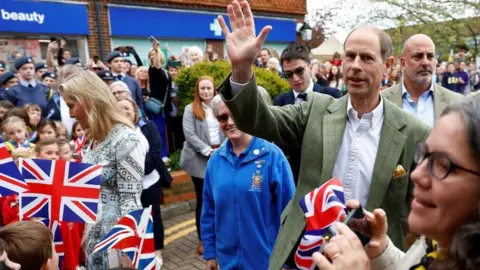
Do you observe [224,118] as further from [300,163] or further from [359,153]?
[359,153]

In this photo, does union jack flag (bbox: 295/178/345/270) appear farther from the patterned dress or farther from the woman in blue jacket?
the patterned dress

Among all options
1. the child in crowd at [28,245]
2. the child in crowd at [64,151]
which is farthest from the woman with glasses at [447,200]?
the child in crowd at [64,151]

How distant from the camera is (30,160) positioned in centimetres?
268

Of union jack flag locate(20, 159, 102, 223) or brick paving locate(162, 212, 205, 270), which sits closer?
union jack flag locate(20, 159, 102, 223)

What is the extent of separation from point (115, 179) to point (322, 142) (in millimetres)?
1415

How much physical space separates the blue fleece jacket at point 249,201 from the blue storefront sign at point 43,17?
952cm

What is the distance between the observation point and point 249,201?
2.67m

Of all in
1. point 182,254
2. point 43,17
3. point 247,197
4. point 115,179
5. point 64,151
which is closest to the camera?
point 247,197

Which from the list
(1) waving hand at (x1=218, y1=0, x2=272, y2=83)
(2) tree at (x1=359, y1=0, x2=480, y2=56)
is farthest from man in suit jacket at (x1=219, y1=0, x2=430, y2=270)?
(2) tree at (x1=359, y1=0, x2=480, y2=56)

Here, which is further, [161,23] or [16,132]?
[161,23]

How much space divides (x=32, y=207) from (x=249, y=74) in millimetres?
1737

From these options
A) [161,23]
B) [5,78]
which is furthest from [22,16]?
Result: [5,78]

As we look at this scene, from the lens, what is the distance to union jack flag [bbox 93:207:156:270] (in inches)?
90.7

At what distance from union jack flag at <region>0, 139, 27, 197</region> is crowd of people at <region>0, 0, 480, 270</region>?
0.30 m
